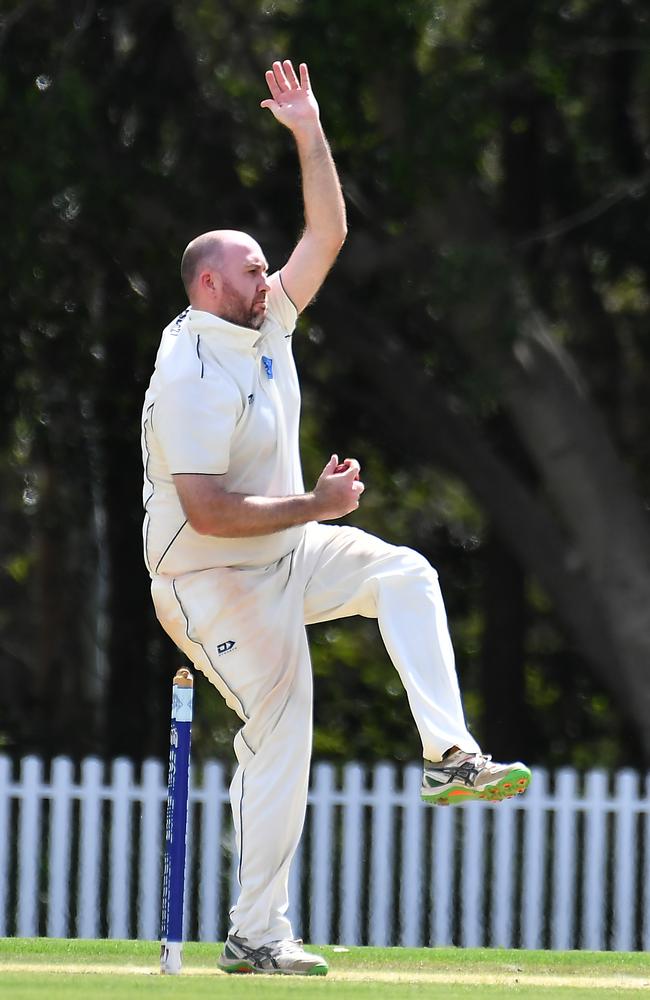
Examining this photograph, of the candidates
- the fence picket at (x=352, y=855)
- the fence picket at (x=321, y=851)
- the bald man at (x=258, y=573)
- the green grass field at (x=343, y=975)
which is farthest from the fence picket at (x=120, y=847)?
the bald man at (x=258, y=573)

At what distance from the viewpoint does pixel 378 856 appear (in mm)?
10617

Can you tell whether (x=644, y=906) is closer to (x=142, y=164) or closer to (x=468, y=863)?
(x=468, y=863)

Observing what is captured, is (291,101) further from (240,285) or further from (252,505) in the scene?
(252,505)

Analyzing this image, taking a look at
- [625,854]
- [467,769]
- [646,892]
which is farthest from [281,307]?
[646,892]

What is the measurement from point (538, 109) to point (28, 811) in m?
7.07

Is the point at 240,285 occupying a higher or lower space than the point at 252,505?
higher

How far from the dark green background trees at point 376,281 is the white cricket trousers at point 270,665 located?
632cm

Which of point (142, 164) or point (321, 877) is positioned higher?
point (142, 164)

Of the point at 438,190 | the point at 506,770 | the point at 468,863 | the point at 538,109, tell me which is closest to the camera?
the point at 506,770

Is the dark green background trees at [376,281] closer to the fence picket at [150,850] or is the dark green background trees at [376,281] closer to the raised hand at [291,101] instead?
the fence picket at [150,850]

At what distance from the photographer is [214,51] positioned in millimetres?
13148

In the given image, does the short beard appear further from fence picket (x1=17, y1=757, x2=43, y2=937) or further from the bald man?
fence picket (x1=17, y1=757, x2=43, y2=937)

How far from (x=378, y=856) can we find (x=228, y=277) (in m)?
5.85

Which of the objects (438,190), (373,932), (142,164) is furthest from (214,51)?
(373,932)
